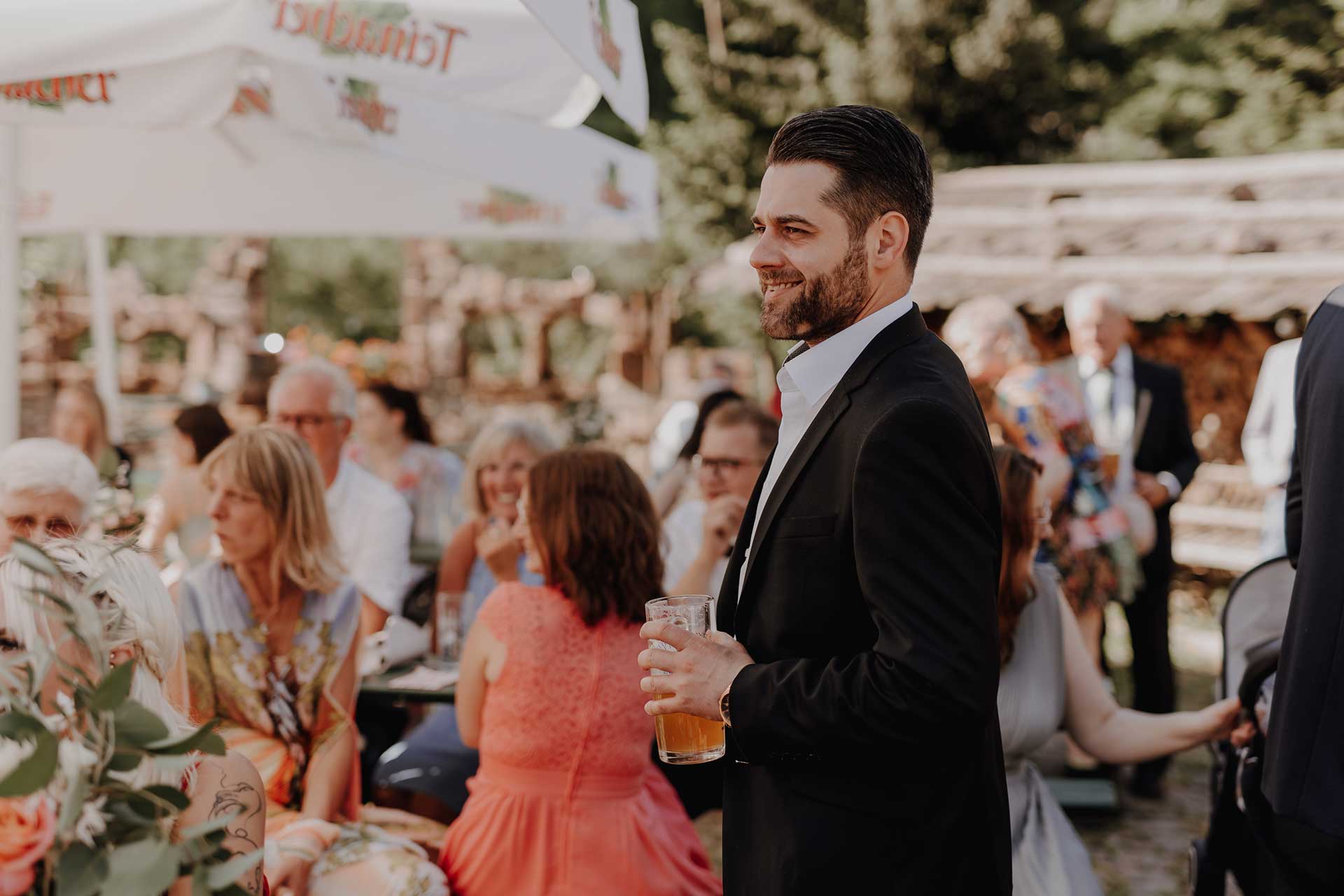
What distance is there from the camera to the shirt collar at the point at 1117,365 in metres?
5.69

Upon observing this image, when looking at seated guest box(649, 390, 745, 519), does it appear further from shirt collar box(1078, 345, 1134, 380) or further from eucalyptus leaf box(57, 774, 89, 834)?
eucalyptus leaf box(57, 774, 89, 834)

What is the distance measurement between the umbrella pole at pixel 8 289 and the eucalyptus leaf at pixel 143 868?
3.85m

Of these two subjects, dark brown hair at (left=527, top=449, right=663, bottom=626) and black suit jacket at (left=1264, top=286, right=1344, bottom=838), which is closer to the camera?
black suit jacket at (left=1264, top=286, right=1344, bottom=838)

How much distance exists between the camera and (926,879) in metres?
1.67

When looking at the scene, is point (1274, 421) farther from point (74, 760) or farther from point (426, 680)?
point (74, 760)

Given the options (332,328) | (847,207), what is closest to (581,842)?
(847,207)

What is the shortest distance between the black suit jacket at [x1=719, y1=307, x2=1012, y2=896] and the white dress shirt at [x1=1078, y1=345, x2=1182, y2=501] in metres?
4.17

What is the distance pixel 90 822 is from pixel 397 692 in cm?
255

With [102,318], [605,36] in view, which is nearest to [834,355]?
[605,36]

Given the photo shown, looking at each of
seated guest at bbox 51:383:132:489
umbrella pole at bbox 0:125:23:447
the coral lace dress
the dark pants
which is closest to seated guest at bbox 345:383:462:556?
seated guest at bbox 51:383:132:489

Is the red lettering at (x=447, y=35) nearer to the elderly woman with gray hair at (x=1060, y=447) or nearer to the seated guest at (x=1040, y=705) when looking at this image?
the seated guest at (x=1040, y=705)

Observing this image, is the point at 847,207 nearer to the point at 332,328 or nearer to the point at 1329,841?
the point at 1329,841

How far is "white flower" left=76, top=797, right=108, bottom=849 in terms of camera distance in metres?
1.25

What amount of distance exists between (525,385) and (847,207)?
795 inches
